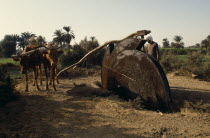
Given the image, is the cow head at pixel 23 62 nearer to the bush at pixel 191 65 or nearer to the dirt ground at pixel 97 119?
the dirt ground at pixel 97 119

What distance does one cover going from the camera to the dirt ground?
4344 mm

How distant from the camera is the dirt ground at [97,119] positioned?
14.3ft

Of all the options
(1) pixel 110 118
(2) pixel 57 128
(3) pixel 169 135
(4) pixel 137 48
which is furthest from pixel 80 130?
(4) pixel 137 48

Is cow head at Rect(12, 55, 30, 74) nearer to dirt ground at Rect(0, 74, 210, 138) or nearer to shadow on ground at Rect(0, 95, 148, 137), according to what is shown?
dirt ground at Rect(0, 74, 210, 138)

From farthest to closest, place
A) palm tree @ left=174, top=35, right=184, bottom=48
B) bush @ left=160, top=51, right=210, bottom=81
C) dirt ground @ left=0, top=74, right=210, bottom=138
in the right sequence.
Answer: palm tree @ left=174, top=35, right=184, bottom=48 → bush @ left=160, top=51, right=210, bottom=81 → dirt ground @ left=0, top=74, right=210, bottom=138

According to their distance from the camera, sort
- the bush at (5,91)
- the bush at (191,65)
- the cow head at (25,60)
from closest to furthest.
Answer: the bush at (5,91)
the cow head at (25,60)
the bush at (191,65)

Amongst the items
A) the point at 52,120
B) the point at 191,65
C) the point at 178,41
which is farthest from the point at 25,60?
the point at 178,41

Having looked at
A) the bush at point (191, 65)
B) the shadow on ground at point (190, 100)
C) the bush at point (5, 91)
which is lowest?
the shadow on ground at point (190, 100)

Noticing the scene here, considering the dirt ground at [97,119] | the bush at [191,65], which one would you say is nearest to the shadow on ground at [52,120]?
the dirt ground at [97,119]

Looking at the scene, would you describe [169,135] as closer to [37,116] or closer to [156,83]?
[156,83]

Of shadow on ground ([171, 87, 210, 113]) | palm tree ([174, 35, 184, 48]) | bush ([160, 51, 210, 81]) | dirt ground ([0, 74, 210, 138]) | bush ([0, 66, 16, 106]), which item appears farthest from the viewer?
palm tree ([174, 35, 184, 48])

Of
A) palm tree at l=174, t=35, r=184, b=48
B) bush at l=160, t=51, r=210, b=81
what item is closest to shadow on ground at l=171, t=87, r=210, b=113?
bush at l=160, t=51, r=210, b=81

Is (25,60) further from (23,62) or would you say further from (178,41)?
(178,41)

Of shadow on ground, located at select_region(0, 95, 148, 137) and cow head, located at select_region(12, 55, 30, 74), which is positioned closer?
shadow on ground, located at select_region(0, 95, 148, 137)
